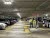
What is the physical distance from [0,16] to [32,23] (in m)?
13.1

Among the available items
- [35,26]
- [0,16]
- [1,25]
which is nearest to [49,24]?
[35,26]

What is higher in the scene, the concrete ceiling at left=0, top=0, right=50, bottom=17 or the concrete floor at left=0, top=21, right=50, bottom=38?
the concrete ceiling at left=0, top=0, right=50, bottom=17

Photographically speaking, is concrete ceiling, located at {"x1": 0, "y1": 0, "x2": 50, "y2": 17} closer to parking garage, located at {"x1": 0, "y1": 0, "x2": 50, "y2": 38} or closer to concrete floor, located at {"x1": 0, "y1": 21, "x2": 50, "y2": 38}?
parking garage, located at {"x1": 0, "y1": 0, "x2": 50, "y2": 38}

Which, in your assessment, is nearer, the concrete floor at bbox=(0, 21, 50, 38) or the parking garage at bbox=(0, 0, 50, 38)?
the concrete floor at bbox=(0, 21, 50, 38)

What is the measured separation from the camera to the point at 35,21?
24172mm

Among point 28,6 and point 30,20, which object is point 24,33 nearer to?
point 28,6

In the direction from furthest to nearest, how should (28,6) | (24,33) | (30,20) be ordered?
1. (30,20)
2. (28,6)
3. (24,33)

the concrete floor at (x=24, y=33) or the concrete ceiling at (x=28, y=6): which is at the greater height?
the concrete ceiling at (x=28, y=6)

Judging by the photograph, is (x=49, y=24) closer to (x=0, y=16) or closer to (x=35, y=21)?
(x=35, y=21)

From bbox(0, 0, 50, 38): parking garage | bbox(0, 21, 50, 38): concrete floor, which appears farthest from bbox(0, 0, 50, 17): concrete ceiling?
bbox(0, 21, 50, 38): concrete floor

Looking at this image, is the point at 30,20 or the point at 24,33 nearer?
the point at 24,33

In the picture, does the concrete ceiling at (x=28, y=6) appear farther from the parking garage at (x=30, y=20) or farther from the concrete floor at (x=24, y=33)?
the concrete floor at (x=24, y=33)

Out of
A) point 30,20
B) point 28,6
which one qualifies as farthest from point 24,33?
point 30,20

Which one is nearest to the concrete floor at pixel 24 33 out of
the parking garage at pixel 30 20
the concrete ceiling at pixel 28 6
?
the parking garage at pixel 30 20
